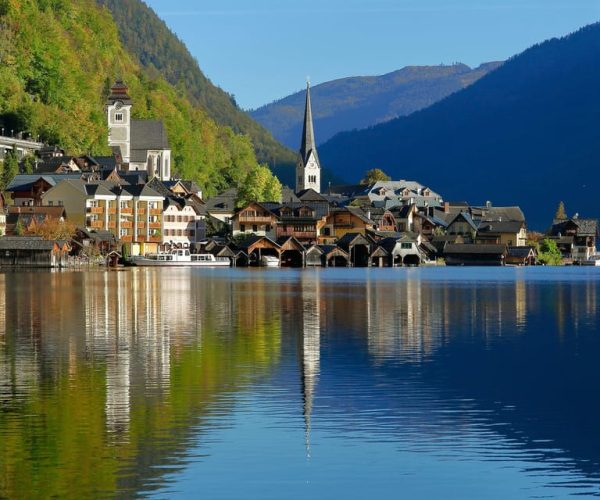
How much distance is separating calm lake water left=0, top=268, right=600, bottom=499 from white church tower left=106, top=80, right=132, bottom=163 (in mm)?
118147

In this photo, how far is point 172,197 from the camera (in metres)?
133

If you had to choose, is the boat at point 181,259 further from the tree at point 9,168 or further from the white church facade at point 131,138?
the white church facade at point 131,138

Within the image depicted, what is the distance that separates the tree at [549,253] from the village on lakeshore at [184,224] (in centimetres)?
18

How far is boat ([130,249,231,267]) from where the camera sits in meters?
122

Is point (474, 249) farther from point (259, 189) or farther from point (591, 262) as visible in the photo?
point (259, 189)

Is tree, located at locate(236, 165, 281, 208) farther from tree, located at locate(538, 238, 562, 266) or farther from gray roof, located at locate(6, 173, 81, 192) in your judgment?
tree, located at locate(538, 238, 562, 266)

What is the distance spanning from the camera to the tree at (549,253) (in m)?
160

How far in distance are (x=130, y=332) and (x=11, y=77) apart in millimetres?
106646

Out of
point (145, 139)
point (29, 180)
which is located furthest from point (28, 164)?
point (145, 139)

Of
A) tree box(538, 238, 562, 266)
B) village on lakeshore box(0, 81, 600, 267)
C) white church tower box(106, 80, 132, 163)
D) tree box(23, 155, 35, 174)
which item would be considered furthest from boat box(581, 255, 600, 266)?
tree box(23, 155, 35, 174)

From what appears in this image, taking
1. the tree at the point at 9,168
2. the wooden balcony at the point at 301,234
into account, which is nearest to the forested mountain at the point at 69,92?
the tree at the point at 9,168

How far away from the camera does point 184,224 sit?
432ft

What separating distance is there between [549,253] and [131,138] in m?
57.3

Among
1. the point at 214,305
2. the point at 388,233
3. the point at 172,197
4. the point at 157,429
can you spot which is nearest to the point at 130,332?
the point at 214,305
